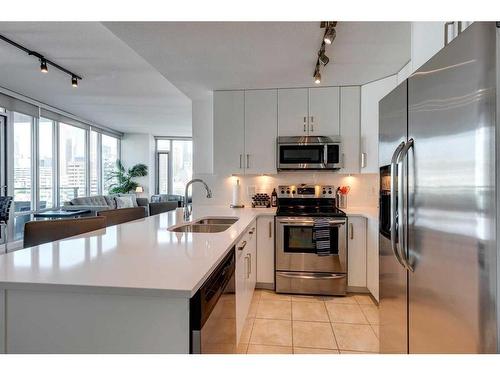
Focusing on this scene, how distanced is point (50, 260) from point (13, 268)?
13 centimetres

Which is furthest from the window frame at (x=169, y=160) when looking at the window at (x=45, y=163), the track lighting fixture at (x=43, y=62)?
the track lighting fixture at (x=43, y=62)

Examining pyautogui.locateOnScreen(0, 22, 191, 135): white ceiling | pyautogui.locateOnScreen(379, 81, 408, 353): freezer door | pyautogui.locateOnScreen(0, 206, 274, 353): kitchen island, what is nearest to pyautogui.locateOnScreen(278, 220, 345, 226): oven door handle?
pyautogui.locateOnScreen(379, 81, 408, 353): freezer door

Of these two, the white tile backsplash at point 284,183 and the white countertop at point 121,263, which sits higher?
the white tile backsplash at point 284,183

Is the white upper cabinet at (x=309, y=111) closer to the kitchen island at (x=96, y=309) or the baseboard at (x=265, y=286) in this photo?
the baseboard at (x=265, y=286)

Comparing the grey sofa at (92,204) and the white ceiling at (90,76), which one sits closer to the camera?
the white ceiling at (90,76)

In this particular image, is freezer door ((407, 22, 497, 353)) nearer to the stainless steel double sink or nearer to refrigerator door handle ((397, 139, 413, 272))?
refrigerator door handle ((397, 139, 413, 272))

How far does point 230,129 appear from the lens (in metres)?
3.57

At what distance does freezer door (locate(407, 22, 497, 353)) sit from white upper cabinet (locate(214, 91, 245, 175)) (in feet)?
7.85

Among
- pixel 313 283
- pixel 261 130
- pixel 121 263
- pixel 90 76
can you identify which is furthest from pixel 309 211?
pixel 90 76

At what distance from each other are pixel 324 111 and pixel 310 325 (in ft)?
7.51

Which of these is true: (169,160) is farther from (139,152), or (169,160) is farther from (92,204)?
(92,204)

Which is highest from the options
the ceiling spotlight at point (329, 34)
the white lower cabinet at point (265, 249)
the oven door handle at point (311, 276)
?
the ceiling spotlight at point (329, 34)

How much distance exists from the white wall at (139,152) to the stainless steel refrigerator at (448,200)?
8.41 m

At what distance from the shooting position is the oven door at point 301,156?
3385 mm
